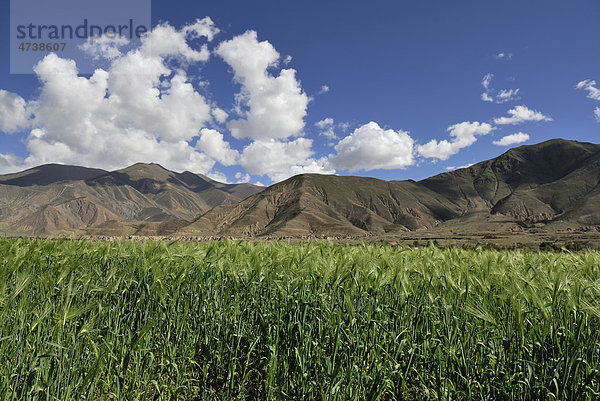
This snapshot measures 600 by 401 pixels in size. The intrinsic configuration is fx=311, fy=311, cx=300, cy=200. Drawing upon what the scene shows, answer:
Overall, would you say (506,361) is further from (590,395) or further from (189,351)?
(189,351)

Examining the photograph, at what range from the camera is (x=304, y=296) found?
9.19 feet

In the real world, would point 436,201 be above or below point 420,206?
above

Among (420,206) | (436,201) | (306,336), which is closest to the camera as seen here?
(306,336)

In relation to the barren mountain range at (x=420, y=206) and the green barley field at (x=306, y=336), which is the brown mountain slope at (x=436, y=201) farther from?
the green barley field at (x=306, y=336)

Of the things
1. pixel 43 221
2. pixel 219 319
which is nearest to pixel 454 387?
pixel 219 319

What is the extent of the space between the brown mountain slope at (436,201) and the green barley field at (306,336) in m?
→ 53.2

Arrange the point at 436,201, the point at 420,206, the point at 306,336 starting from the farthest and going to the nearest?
1. the point at 436,201
2. the point at 420,206
3. the point at 306,336

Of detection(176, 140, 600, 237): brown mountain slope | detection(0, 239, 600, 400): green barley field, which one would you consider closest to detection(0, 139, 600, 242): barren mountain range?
detection(176, 140, 600, 237): brown mountain slope

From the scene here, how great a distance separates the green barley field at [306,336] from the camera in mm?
2115

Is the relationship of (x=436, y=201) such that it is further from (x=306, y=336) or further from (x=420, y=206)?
(x=306, y=336)

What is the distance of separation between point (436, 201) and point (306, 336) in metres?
121

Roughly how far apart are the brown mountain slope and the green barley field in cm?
5320

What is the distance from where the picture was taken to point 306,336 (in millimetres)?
2582

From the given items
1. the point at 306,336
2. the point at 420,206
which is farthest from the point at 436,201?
the point at 306,336
